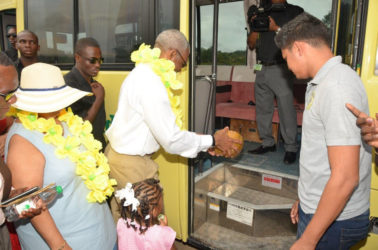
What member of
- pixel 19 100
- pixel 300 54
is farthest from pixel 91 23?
pixel 300 54

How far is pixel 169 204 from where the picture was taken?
2904 millimetres

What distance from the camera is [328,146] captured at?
4.32 ft

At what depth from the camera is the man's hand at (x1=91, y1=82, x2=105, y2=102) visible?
285 cm

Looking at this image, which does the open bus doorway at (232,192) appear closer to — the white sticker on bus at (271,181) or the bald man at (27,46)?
the white sticker on bus at (271,181)

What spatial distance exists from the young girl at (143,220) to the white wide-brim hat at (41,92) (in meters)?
0.66

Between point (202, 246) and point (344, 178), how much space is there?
78.1 inches

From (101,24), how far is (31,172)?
2098mm

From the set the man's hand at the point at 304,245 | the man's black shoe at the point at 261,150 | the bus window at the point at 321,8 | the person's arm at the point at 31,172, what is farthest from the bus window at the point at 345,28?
the bus window at the point at 321,8

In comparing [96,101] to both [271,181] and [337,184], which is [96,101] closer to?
[271,181]

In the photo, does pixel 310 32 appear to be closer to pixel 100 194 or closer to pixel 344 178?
pixel 344 178

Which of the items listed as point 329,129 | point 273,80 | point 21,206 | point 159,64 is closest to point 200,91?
point 159,64

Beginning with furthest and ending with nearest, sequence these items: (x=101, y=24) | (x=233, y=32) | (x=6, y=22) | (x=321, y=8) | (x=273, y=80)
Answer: (x=233, y=32)
(x=321, y=8)
(x=6, y=22)
(x=273, y=80)
(x=101, y=24)

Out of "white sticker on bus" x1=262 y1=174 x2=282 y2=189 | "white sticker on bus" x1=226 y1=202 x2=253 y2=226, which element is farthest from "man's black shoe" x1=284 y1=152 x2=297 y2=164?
"white sticker on bus" x1=226 y1=202 x2=253 y2=226

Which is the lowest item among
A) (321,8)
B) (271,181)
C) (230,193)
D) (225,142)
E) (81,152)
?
(230,193)
